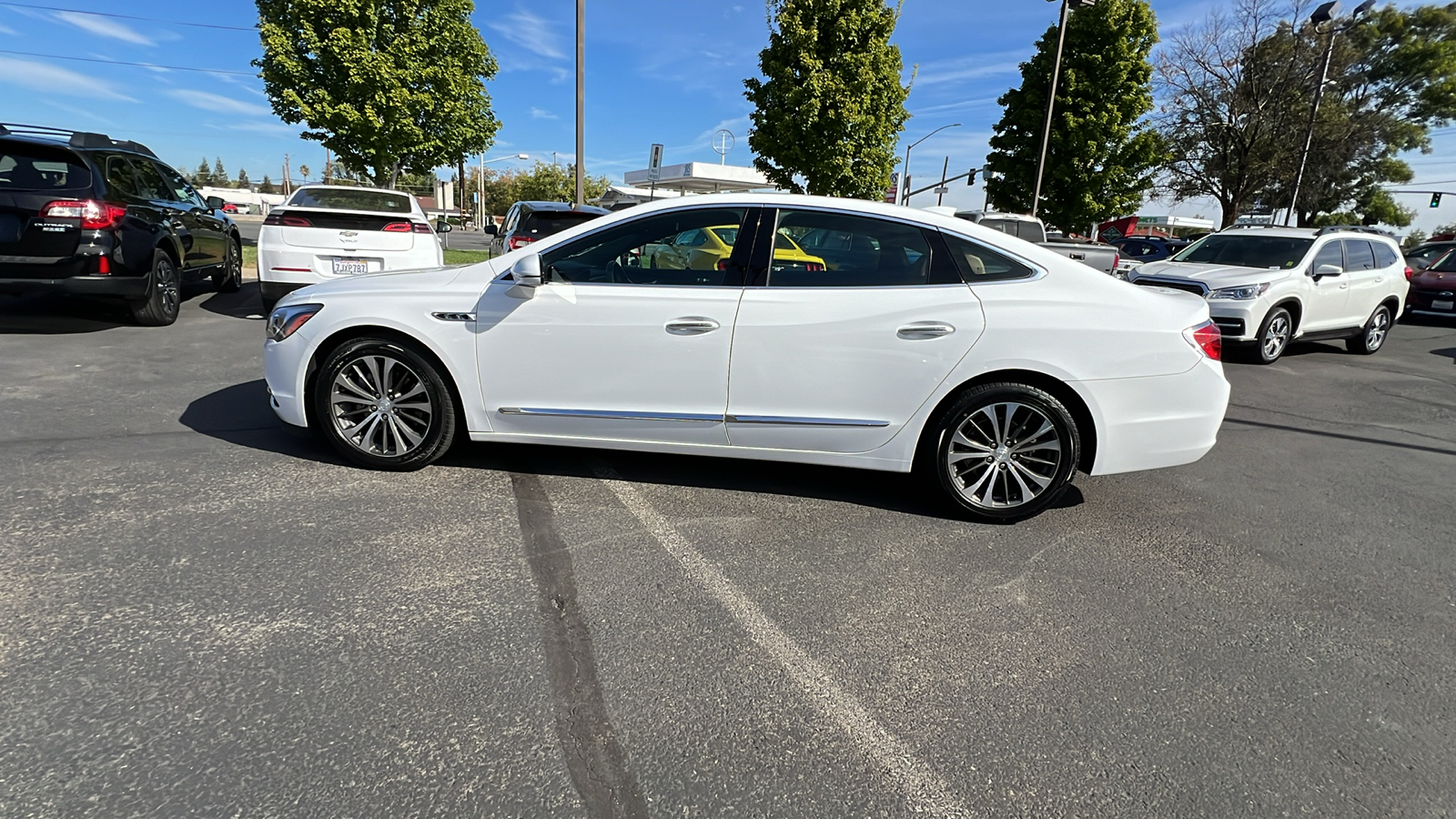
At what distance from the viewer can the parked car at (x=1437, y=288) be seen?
1374 cm

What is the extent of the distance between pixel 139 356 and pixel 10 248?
59.4 inches

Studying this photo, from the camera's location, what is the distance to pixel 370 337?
412 centimetres

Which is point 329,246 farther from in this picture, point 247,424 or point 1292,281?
point 1292,281

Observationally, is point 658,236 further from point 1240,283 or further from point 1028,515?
point 1240,283

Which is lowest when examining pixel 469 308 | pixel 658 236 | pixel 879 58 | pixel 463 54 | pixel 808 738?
pixel 808 738

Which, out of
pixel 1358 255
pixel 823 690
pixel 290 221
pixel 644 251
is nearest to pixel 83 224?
pixel 290 221

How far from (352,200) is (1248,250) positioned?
11.1m

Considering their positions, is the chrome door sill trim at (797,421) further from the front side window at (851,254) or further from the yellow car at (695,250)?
the yellow car at (695,250)

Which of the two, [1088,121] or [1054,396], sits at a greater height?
[1088,121]

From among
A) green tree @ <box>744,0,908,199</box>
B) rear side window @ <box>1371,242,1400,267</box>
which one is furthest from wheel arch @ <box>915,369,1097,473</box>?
green tree @ <box>744,0,908,199</box>

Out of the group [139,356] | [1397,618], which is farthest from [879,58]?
[1397,618]

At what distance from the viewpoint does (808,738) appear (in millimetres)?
2275

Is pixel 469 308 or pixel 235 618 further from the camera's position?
pixel 469 308

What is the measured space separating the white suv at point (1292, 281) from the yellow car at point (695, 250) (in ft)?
24.0
